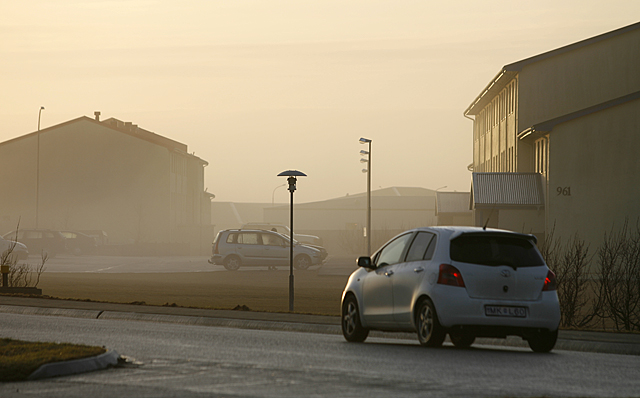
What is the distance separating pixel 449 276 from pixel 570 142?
25375 mm

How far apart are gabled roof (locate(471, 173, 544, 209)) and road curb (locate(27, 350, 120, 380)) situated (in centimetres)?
2868

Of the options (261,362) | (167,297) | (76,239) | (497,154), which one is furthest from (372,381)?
(76,239)

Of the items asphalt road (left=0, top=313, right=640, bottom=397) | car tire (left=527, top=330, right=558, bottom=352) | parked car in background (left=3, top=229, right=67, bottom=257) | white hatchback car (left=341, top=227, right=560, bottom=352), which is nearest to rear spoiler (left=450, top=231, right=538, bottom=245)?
white hatchback car (left=341, top=227, right=560, bottom=352)

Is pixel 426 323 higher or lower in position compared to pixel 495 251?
lower

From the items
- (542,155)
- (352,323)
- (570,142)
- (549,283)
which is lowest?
(352,323)

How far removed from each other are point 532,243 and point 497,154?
3863cm

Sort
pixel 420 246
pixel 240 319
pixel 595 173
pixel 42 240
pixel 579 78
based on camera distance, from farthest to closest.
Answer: pixel 42 240, pixel 579 78, pixel 595 173, pixel 240 319, pixel 420 246

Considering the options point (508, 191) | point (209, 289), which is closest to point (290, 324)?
point (209, 289)

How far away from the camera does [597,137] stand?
33.1 m

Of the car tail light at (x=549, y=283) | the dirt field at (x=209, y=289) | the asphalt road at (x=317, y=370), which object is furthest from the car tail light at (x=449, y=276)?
the dirt field at (x=209, y=289)

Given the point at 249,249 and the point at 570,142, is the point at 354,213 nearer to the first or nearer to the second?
the point at 249,249

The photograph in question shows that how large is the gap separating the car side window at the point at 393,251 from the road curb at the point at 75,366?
162 inches

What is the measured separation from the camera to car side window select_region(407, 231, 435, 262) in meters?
10.6

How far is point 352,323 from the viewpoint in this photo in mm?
11789
